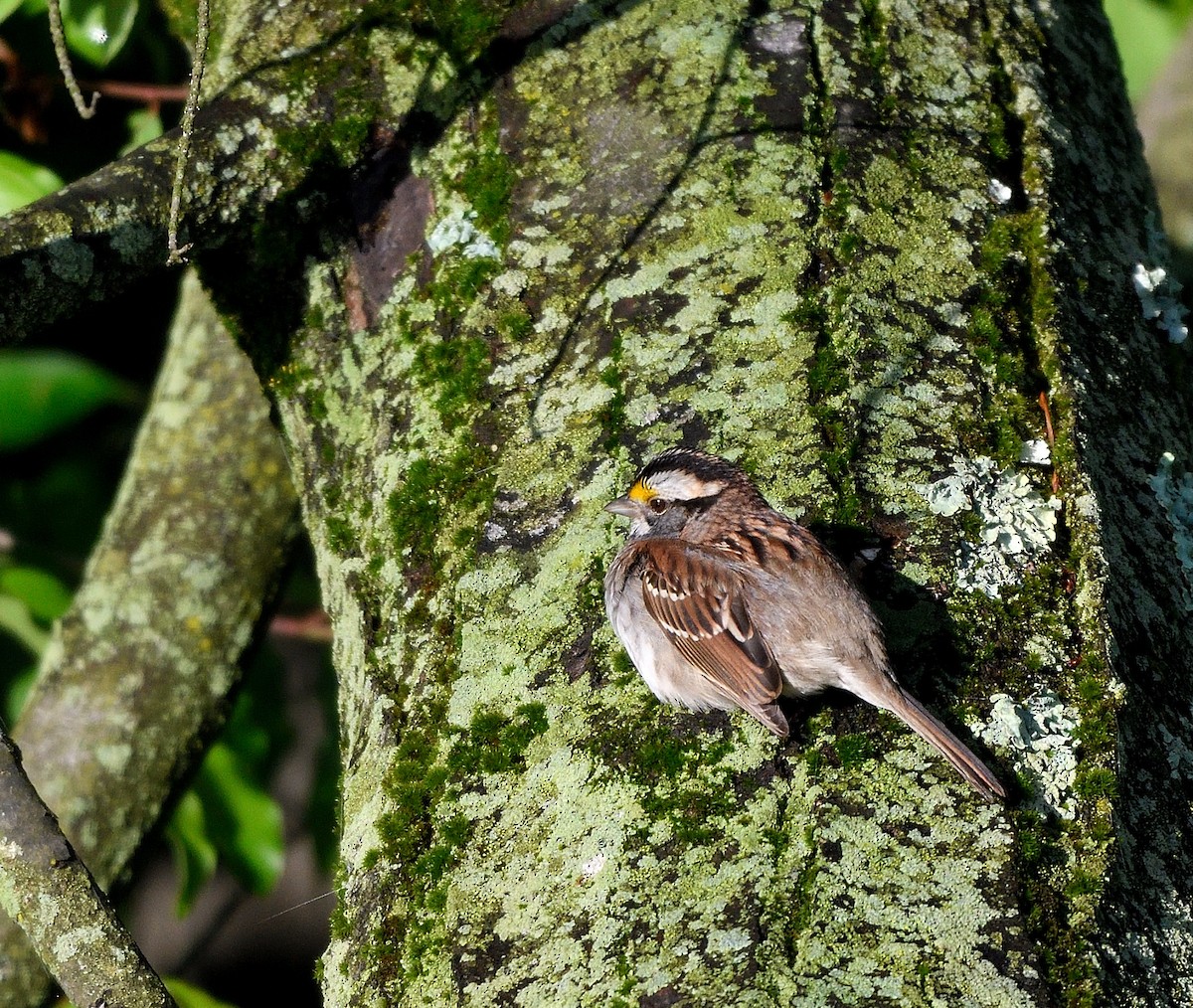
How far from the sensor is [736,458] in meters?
2.89

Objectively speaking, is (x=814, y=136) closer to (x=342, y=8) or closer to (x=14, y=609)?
(x=342, y=8)

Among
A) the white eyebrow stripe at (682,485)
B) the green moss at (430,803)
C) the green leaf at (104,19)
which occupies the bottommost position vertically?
the green moss at (430,803)

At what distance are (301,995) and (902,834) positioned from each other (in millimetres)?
7078

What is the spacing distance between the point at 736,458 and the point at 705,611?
639 mm

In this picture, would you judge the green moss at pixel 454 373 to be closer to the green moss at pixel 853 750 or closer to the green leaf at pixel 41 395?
the green moss at pixel 853 750

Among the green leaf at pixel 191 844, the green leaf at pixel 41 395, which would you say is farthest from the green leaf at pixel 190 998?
the green leaf at pixel 41 395

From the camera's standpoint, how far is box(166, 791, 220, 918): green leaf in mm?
4992

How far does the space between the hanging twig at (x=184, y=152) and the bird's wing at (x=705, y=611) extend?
1304 mm

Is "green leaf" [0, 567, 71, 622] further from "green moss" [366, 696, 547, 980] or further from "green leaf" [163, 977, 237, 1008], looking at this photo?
"green moss" [366, 696, 547, 980]

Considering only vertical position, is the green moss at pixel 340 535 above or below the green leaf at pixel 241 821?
above

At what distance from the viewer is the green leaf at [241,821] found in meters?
5.07

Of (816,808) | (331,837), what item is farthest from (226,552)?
(816,808)

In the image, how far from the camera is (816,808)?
2.34m

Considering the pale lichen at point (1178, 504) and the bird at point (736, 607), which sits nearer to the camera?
the bird at point (736, 607)
